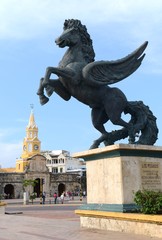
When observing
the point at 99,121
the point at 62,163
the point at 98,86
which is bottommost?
the point at 99,121

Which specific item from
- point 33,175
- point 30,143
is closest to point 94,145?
point 33,175

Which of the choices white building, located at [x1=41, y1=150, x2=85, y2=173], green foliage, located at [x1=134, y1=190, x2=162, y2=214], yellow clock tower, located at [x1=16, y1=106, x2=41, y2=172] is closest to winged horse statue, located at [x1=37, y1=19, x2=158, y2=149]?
green foliage, located at [x1=134, y1=190, x2=162, y2=214]

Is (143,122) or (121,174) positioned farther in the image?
(143,122)

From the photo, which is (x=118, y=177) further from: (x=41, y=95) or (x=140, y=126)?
(x=41, y=95)

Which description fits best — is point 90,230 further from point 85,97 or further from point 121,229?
point 85,97

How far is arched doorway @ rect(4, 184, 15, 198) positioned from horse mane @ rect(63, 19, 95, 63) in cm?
5223

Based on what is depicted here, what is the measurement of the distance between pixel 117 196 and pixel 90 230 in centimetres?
99

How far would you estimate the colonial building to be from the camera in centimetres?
5825

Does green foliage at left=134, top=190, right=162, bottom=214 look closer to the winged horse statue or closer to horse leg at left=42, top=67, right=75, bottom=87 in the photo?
the winged horse statue

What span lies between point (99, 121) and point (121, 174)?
1.96 meters

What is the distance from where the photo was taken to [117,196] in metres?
7.89

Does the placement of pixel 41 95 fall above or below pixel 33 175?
below

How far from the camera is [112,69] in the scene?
8.90 metres

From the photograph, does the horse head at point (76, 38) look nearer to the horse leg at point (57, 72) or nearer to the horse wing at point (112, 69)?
the horse wing at point (112, 69)
